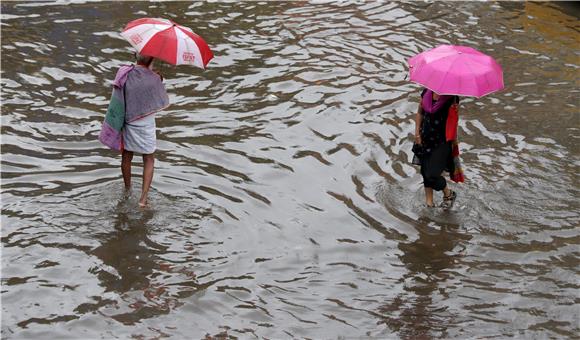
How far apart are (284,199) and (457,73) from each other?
2208mm

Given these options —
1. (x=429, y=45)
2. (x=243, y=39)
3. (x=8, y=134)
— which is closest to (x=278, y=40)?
(x=243, y=39)

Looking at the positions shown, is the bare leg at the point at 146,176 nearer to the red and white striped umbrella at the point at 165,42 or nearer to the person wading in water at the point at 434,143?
the red and white striped umbrella at the point at 165,42

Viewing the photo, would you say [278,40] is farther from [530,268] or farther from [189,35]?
[530,268]

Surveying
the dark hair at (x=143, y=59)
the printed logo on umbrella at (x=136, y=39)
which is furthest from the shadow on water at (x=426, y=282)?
the printed logo on umbrella at (x=136, y=39)

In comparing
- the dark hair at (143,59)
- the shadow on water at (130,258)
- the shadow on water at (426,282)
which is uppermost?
the dark hair at (143,59)

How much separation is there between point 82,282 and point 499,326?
340 centimetres

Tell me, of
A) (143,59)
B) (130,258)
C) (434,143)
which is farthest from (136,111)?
(434,143)

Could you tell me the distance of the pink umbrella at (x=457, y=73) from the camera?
737cm

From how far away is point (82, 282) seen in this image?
6.61 m

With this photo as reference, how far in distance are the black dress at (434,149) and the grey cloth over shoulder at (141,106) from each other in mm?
2620

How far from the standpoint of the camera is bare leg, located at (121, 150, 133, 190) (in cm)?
789

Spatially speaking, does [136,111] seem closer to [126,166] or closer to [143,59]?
[143,59]

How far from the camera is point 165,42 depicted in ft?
24.2

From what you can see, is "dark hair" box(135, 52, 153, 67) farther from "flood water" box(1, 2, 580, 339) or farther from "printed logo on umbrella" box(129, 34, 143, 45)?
"flood water" box(1, 2, 580, 339)
